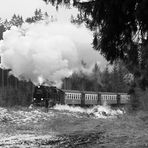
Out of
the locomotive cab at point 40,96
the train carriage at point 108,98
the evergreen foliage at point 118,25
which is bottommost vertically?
the train carriage at point 108,98

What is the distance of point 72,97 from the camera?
39.4 metres

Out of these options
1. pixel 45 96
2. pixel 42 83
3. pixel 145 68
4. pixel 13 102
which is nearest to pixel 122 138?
pixel 145 68

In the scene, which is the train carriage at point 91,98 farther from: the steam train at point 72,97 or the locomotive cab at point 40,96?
the locomotive cab at point 40,96

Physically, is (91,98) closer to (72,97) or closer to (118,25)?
(72,97)

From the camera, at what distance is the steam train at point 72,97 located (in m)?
34.6

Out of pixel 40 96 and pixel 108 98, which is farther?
pixel 108 98

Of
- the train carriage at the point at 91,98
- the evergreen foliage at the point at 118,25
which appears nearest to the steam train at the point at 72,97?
the train carriage at the point at 91,98

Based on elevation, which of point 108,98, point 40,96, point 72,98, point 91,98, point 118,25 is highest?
point 118,25

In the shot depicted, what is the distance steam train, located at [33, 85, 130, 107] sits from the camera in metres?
34.6

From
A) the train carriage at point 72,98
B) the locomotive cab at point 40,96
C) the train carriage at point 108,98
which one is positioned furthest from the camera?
the train carriage at point 108,98

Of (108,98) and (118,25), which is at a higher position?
(118,25)

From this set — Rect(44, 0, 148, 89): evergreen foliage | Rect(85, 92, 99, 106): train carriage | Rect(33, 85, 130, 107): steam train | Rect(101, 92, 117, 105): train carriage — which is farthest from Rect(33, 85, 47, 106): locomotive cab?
Rect(44, 0, 148, 89): evergreen foliage

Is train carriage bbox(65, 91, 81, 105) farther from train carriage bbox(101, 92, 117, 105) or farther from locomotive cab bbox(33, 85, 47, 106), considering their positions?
train carriage bbox(101, 92, 117, 105)

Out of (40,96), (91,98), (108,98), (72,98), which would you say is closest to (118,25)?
(40,96)
